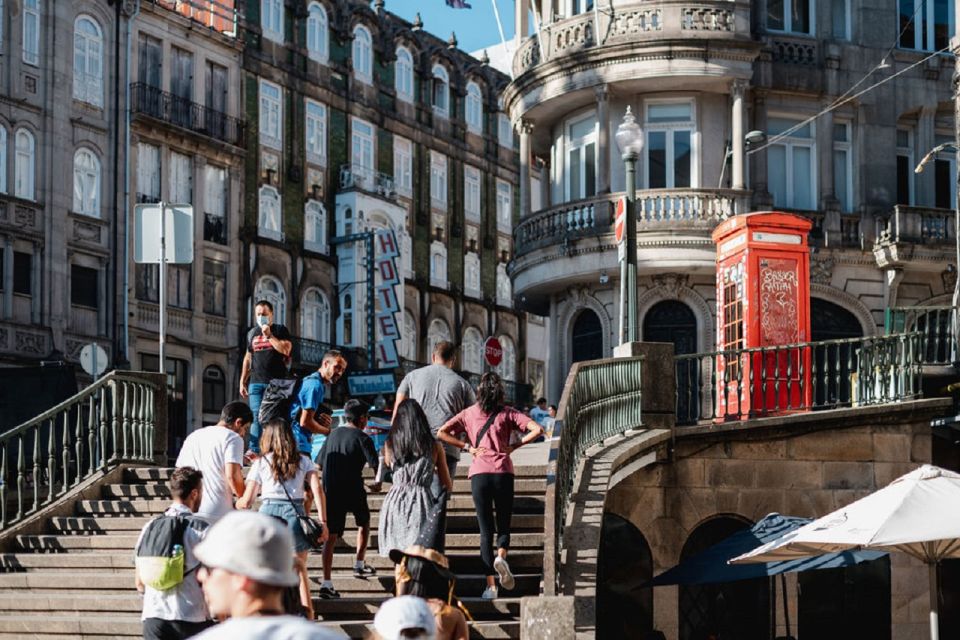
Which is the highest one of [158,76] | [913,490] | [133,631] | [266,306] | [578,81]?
[158,76]

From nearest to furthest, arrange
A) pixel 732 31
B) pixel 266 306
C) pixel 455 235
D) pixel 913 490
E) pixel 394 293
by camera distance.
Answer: pixel 913 490
pixel 266 306
pixel 732 31
pixel 394 293
pixel 455 235

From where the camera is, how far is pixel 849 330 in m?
32.8

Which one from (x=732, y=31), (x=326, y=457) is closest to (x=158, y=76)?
(x=732, y=31)

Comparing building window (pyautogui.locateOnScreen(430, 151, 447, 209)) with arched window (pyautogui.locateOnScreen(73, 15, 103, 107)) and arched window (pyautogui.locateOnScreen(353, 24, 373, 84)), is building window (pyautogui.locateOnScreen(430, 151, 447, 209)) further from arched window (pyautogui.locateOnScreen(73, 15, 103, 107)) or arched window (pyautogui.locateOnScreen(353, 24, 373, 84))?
arched window (pyautogui.locateOnScreen(73, 15, 103, 107))

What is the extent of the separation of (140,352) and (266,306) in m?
31.1

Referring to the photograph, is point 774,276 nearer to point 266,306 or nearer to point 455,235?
point 266,306

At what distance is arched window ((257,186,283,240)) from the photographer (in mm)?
52406

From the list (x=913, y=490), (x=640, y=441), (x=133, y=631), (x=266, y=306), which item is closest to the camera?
(x=133, y=631)

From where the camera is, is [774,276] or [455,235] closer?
[774,276]

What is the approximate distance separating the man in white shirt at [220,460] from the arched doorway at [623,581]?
24.7 ft

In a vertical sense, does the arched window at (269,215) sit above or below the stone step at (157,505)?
above

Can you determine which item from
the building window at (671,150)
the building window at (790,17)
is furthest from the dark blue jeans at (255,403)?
the building window at (790,17)

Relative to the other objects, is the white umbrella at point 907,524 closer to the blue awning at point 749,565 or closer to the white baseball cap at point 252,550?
the blue awning at point 749,565

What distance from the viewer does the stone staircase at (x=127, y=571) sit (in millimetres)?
13898
